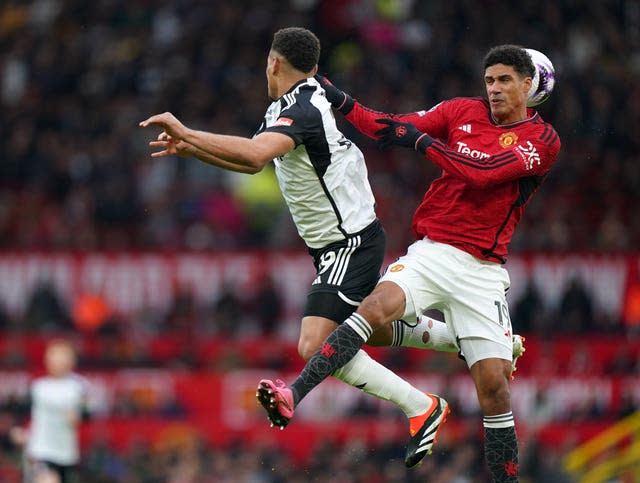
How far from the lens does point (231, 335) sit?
17484mm

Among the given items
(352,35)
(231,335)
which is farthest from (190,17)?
(231,335)

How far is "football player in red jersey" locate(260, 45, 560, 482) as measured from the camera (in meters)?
8.34

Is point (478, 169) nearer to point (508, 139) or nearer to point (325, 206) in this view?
point (508, 139)

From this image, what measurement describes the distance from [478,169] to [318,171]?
3.26ft

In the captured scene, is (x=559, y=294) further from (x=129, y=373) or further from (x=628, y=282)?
(x=129, y=373)

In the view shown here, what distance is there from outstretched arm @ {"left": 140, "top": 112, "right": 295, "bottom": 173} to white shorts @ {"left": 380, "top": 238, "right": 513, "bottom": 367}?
1.26 metres

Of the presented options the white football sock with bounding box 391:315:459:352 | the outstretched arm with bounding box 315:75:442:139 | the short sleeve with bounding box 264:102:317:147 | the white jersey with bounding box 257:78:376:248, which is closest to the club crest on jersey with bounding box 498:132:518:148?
the outstretched arm with bounding box 315:75:442:139

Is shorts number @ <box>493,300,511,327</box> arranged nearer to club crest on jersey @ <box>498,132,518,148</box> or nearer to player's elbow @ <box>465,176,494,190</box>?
player's elbow @ <box>465,176,494,190</box>

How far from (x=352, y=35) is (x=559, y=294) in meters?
5.44

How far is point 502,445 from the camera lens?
8.53 meters

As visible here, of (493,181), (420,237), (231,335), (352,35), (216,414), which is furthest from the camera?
(352,35)

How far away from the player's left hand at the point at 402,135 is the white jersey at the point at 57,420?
6219 millimetres

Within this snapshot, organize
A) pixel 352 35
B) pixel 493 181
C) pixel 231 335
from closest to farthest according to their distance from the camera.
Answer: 1. pixel 493 181
2. pixel 231 335
3. pixel 352 35

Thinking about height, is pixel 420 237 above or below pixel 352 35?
below
